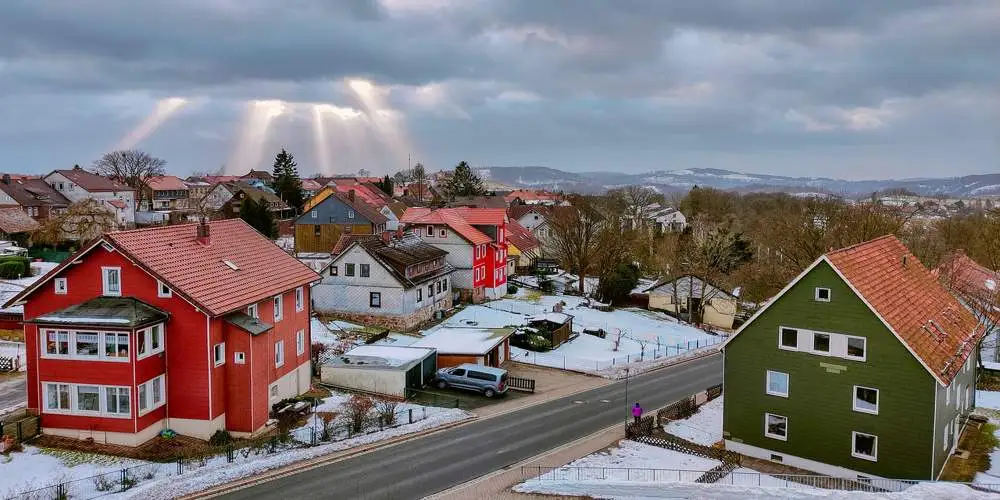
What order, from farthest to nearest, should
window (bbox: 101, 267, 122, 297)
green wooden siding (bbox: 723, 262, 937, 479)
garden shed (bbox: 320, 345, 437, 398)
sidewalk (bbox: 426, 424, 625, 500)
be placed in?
garden shed (bbox: 320, 345, 437, 398) < window (bbox: 101, 267, 122, 297) < green wooden siding (bbox: 723, 262, 937, 479) < sidewalk (bbox: 426, 424, 625, 500)

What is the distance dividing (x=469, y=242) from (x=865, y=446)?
4176 cm

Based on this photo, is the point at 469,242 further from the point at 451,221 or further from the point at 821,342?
the point at 821,342

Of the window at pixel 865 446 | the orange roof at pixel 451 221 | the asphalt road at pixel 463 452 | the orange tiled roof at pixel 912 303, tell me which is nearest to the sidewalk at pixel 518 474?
the asphalt road at pixel 463 452

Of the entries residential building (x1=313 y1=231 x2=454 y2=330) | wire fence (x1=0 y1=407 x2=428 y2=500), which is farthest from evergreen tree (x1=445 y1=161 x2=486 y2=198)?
wire fence (x1=0 y1=407 x2=428 y2=500)

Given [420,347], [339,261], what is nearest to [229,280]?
[420,347]

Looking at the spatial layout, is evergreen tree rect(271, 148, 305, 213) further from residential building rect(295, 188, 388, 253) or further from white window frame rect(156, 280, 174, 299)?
white window frame rect(156, 280, 174, 299)

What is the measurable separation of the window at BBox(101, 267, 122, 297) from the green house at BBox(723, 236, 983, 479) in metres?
25.9

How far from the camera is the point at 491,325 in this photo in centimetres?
5712

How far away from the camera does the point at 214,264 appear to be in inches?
1253

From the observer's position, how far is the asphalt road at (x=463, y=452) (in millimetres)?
24922

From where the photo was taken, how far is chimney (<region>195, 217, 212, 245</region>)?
3256 centimetres

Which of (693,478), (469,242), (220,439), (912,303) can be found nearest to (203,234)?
(220,439)

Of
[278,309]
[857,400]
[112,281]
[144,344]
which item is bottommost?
[857,400]

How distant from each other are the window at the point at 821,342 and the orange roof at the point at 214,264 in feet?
77.9
